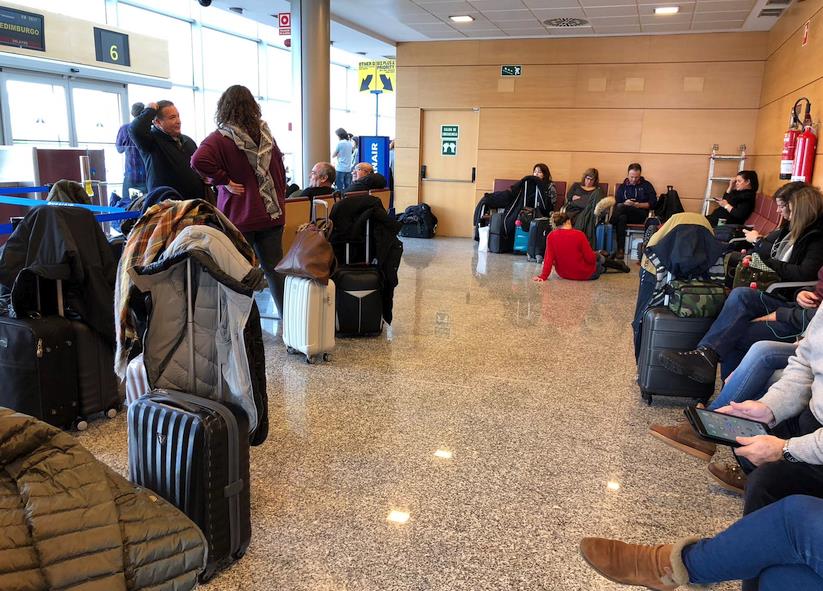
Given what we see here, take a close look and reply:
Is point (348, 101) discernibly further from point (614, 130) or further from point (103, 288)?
point (103, 288)

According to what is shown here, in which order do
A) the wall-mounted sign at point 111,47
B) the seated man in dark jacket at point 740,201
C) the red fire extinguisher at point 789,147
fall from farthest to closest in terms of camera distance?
the wall-mounted sign at point 111,47 → the seated man in dark jacket at point 740,201 → the red fire extinguisher at point 789,147

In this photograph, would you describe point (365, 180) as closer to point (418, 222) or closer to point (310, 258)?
point (310, 258)

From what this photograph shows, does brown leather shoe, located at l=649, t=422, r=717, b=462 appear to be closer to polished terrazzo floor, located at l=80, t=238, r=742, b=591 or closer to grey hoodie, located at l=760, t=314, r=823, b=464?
polished terrazzo floor, located at l=80, t=238, r=742, b=591

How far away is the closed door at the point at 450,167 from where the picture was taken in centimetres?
1067

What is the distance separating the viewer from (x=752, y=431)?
79.0 inches

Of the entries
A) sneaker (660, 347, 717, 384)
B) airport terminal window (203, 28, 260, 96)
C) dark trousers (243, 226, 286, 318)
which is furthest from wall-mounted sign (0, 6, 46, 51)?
sneaker (660, 347, 717, 384)

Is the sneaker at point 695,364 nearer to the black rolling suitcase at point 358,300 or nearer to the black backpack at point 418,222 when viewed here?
the black rolling suitcase at point 358,300

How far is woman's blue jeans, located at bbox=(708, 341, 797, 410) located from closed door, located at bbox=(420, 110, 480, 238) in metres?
8.35

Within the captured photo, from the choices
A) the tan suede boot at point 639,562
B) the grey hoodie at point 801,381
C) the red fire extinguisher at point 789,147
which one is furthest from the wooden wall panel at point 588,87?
the tan suede boot at point 639,562

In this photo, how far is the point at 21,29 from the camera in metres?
8.38

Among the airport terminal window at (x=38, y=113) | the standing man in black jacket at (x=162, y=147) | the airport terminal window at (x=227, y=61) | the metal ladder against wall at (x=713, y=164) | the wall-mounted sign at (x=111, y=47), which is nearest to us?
the standing man in black jacket at (x=162, y=147)

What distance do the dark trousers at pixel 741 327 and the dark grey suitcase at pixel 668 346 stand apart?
0.38ft

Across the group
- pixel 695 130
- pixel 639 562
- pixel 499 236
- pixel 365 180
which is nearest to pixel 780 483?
pixel 639 562

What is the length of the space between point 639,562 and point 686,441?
37.7 inches
